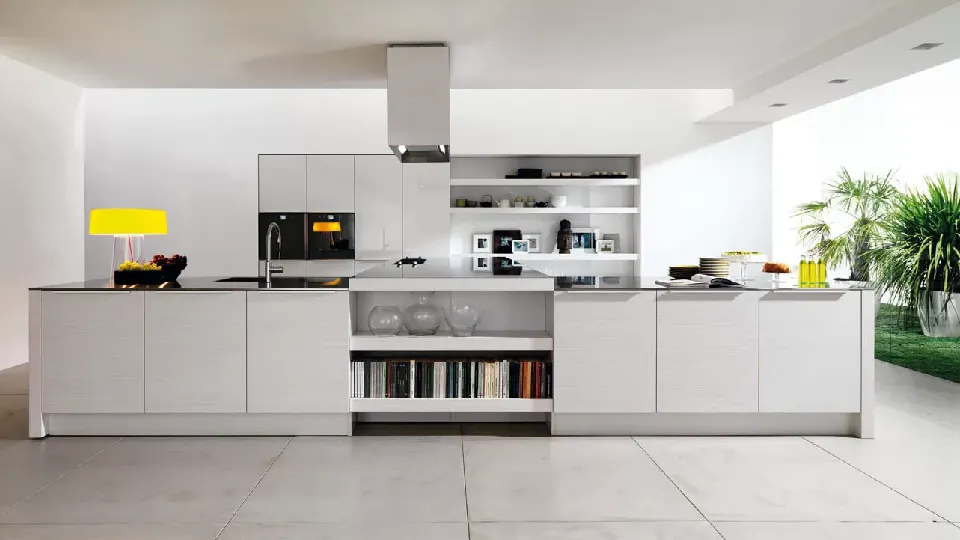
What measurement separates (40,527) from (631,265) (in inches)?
247

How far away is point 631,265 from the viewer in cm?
811

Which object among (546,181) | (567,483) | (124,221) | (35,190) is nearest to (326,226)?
(546,181)

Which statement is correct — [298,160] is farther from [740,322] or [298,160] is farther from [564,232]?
[740,322]

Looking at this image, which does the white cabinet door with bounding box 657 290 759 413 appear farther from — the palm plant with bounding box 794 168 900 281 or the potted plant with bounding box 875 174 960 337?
the palm plant with bounding box 794 168 900 281

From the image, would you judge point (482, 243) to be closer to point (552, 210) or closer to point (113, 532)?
point (552, 210)

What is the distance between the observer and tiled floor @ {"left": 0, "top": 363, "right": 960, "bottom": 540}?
114 inches

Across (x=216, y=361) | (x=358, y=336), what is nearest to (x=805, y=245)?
(x=358, y=336)

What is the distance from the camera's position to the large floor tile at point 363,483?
3053 millimetres

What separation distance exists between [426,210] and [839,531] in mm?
5461

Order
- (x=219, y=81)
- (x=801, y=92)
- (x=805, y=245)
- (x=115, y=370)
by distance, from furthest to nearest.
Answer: (x=805, y=245)
(x=219, y=81)
(x=801, y=92)
(x=115, y=370)

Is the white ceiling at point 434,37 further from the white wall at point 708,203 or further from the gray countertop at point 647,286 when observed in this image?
the gray countertop at point 647,286

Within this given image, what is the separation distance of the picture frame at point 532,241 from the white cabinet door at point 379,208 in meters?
1.38

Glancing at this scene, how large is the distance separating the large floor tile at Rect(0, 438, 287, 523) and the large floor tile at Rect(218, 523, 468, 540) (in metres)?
0.19

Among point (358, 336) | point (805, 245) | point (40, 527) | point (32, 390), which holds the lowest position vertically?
point (40, 527)
